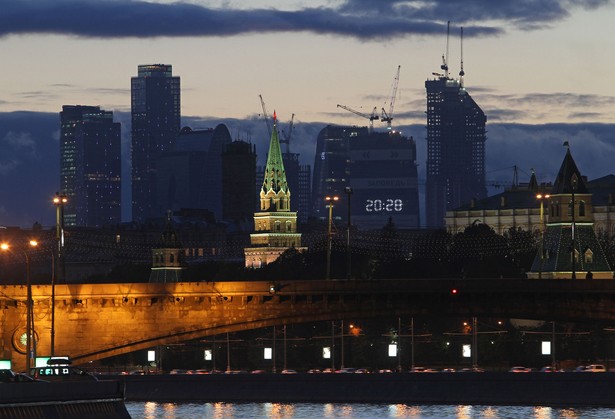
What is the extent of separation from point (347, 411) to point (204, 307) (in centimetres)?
1810

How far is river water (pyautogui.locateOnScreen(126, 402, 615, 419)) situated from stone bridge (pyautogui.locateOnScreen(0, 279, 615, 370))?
6.06 meters

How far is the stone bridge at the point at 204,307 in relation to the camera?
16825cm

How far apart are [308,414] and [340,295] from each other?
1759cm

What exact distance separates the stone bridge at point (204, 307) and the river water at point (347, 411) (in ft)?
19.9

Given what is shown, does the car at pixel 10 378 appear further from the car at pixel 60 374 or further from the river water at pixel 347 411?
the river water at pixel 347 411

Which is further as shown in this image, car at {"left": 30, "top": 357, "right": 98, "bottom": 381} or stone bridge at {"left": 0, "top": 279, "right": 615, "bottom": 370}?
stone bridge at {"left": 0, "top": 279, "right": 615, "bottom": 370}

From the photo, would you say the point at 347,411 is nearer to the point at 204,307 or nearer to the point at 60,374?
the point at 204,307

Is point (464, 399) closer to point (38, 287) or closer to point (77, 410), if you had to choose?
point (38, 287)

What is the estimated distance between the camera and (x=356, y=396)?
169000 millimetres

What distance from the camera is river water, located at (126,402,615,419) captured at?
489ft

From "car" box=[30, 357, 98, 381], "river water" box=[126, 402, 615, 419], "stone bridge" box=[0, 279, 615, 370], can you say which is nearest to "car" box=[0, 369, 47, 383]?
"car" box=[30, 357, 98, 381]

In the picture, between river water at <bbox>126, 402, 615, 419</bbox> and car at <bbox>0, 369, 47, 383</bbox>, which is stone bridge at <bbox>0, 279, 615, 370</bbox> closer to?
river water at <bbox>126, 402, 615, 419</bbox>

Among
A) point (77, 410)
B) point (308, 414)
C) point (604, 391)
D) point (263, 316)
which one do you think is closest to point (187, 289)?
point (263, 316)

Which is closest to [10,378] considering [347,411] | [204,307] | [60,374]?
[60,374]
